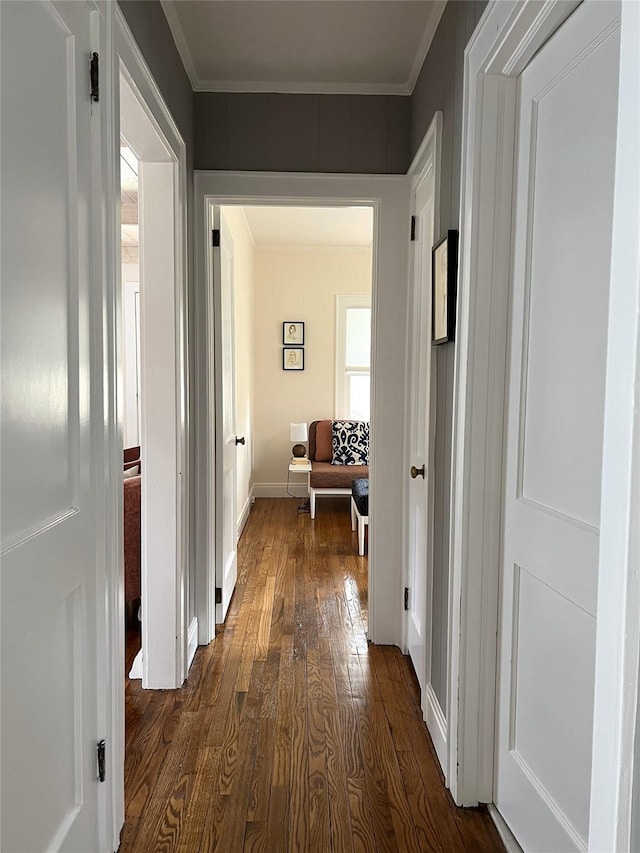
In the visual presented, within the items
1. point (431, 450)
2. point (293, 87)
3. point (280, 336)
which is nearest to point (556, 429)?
point (431, 450)

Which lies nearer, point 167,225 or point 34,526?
point 34,526

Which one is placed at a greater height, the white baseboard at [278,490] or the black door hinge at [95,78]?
the black door hinge at [95,78]

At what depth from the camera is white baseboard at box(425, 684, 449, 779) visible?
1902mm

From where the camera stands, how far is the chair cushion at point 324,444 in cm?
604

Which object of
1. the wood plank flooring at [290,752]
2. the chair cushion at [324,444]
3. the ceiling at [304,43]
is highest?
the ceiling at [304,43]

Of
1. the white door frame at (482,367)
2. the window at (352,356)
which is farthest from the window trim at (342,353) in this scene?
the white door frame at (482,367)

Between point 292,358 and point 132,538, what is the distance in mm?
3624

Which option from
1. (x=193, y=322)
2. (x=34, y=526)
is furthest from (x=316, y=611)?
(x=34, y=526)

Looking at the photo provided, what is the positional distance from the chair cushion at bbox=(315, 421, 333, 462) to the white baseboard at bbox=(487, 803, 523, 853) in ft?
14.4

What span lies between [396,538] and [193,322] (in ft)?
4.62

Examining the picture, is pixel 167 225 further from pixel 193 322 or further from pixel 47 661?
pixel 47 661

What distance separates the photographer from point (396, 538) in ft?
9.37

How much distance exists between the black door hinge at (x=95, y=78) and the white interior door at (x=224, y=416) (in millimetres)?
1424

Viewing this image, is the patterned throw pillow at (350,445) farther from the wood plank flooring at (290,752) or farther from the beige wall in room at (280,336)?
the wood plank flooring at (290,752)
